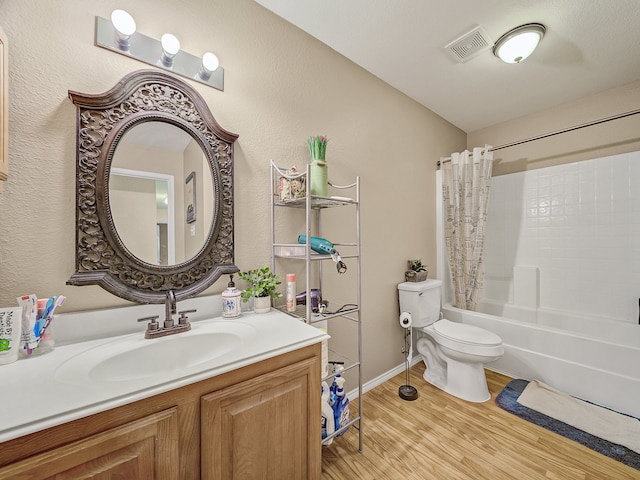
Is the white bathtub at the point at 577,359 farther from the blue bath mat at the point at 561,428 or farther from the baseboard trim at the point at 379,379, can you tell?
the baseboard trim at the point at 379,379

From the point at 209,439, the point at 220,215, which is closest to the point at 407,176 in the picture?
the point at 220,215

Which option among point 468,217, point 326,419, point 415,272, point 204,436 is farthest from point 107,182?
point 468,217

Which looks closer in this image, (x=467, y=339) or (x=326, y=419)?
(x=326, y=419)

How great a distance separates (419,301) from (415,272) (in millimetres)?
253

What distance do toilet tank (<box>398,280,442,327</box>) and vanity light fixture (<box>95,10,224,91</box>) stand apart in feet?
6.35

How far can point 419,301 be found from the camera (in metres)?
2.15

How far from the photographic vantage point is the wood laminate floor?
130 centimetres

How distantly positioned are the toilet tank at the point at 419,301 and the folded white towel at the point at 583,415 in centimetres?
80

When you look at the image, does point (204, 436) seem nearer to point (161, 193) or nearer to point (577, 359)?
point (161, 193)

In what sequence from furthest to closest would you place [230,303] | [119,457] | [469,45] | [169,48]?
[469,45] < [230,303] < [169,48] < [119,457]

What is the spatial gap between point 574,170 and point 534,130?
1.82 feet

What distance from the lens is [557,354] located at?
197 centimetres

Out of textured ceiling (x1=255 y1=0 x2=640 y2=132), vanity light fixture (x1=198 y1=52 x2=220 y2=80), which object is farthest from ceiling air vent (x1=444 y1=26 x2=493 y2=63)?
vanity light fixture (x1=198 y1=52 x2=220 y2=80)

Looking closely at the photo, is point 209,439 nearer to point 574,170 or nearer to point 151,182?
point 151,182
